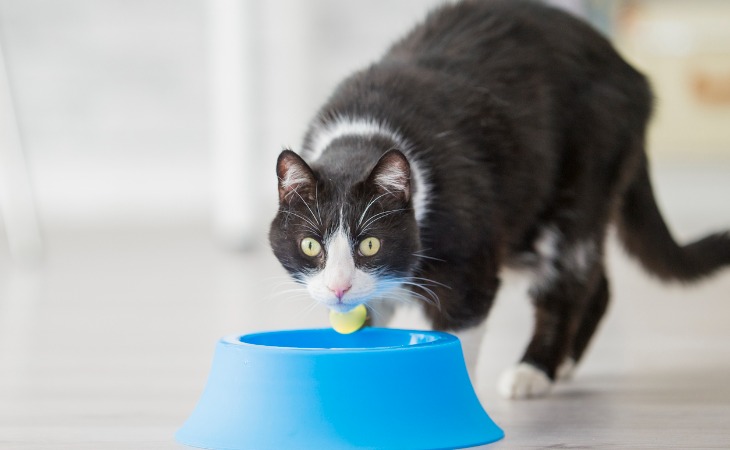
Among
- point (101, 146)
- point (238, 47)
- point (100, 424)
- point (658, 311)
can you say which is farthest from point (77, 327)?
point (101, 146)

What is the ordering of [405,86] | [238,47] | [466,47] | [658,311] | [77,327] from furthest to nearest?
[238,47] < [658,311] < [77,327] < [466,47] < [405,86]

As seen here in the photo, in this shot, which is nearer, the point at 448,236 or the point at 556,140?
the point at 448,236

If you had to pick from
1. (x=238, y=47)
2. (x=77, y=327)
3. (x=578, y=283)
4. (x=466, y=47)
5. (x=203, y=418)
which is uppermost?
(x=238, y=47)

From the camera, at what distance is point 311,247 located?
1.88m

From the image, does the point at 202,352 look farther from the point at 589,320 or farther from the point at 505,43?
the point at 505,43

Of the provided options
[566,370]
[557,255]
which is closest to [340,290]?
[557,255]

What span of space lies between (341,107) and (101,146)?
206 inches

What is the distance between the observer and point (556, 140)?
2.33m

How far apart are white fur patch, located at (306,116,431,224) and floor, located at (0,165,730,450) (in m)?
0.30

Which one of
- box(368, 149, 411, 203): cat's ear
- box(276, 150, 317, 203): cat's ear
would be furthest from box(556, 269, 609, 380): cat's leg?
box(276, 150, 317, 203): cat's ear

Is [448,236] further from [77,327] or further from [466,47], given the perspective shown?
[77,327]

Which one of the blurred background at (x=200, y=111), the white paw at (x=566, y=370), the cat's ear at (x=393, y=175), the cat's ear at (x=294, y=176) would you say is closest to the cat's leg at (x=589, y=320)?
the white paw at (x=566, y=370)

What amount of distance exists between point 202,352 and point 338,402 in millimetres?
1252

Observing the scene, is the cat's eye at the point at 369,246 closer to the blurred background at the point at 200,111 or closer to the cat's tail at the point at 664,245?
the cat's tail at the point at 664,245
